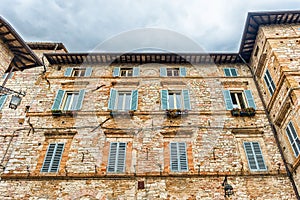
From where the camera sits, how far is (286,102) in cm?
962

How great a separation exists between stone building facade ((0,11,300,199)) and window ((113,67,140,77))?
0.08 m

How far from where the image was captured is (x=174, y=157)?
10.1 metres

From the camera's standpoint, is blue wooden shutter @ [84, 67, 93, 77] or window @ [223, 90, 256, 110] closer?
window @ [223, 90, 256, 110]

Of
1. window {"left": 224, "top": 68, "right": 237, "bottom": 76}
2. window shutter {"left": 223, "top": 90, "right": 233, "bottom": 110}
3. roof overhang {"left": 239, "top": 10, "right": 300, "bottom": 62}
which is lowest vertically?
window shutter {"left": 223, "top": 90, "right": 233, "bottom": 110}

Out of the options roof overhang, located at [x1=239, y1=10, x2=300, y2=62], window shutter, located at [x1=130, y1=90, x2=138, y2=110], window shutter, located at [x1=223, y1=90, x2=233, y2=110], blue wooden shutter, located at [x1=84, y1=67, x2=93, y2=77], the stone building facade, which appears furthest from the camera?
blue wooden shutter, located at [x1=84, y1=67, x2=93, y2=77]

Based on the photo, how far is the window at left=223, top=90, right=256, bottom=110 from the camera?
1200cm

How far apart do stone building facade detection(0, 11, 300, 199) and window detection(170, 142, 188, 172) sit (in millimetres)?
44

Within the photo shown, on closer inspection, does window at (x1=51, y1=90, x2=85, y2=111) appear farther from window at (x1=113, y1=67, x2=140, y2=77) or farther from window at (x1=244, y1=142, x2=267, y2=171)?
window at (x1=244, y1=142, x2=267, y2=171)

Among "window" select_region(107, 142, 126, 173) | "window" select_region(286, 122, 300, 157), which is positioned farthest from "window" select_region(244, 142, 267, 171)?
"window" select_region(107, 142, 126, 173)

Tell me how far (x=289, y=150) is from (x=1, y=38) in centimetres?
1245

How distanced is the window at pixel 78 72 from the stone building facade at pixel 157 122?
9cm

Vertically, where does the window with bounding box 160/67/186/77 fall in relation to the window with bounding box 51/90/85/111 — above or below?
above

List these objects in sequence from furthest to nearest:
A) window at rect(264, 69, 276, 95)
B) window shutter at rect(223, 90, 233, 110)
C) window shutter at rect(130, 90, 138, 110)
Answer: window shutter at rect(130, 90, 138, 110), window shutter at rect(223, 90, 233, 110), window at rect(264, 69, 276, 95)

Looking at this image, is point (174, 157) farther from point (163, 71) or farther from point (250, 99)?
point (163, 71)
